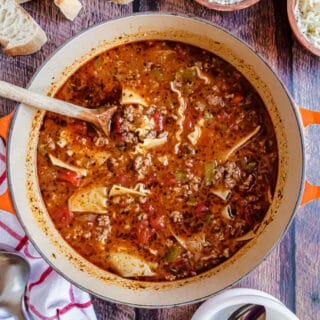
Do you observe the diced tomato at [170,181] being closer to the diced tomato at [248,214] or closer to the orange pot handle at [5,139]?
the diced tomato at [248,214]

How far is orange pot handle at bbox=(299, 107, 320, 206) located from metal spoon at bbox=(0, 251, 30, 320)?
5.09ft

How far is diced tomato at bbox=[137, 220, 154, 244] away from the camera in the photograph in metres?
3.61

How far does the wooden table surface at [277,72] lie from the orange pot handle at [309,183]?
32 cm

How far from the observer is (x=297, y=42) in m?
3.76

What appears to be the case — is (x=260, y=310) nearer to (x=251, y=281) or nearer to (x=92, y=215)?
(x=251, y=281)

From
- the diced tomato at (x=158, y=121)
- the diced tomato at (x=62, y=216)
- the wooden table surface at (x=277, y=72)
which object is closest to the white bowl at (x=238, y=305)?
the wooden table surface at (x=277, y=72)

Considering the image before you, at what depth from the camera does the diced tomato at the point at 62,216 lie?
3640 mm

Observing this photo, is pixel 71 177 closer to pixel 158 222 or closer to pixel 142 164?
pixel 142 164

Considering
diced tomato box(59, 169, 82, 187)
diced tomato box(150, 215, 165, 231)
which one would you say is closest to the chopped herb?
diced tomato box(150, 215, 165, 231)

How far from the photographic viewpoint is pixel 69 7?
11.8 ft

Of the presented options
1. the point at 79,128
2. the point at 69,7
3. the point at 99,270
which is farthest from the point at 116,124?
the point at 99,270

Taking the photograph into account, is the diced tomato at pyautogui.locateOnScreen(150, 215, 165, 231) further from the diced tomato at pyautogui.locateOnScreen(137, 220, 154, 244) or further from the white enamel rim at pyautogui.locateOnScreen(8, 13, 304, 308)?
the white enamel rim at pyautogui.locateOnScreen(8, 13, 304, 308)

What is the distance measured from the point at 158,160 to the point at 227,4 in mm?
935

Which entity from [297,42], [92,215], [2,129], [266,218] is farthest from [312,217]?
[2,129]
